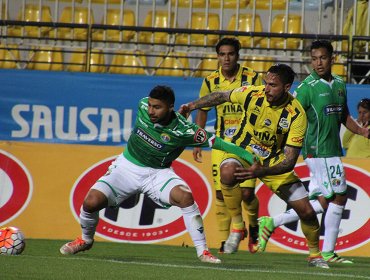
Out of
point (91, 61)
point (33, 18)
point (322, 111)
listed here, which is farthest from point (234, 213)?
point (33, 18)

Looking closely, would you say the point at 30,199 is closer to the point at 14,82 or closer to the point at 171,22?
the point at 14,82

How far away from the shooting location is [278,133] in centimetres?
966

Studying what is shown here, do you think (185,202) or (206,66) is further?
(206,66)

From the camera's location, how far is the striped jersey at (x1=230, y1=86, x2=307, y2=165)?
948 centimetres

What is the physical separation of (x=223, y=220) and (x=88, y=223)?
Answer: 2648 mm

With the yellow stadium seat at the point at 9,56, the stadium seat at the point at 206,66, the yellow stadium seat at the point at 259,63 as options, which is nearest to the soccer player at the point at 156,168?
the yellow stadium seat at the point at 259,63

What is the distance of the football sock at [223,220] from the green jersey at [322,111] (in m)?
1.39

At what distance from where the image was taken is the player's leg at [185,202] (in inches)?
359

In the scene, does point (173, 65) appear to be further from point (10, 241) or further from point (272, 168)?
point (10, 241)

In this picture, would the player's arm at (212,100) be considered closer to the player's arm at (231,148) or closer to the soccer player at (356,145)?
the player's arm at (231,148)

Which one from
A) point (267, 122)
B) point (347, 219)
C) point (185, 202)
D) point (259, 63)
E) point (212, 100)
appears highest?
point (259, 63)

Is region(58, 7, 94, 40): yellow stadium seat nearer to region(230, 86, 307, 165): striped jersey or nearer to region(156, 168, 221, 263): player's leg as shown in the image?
region(230, 86, 307, 165): striped jersey

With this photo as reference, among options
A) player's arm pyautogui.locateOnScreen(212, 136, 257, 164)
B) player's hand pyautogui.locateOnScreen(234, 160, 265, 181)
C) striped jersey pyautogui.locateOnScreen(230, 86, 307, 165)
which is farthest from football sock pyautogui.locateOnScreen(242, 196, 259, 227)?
player's hand pyautogui.locateOnScreen(234, 160, 265, 181)

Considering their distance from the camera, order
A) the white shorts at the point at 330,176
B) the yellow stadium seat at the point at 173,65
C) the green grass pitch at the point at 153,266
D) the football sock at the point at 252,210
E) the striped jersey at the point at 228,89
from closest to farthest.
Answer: the green grass pitch at the point at 153,266 < the white shorts at the point at 330,176 < the football sock at the point at 252,210 < the striped jersey at the point at 228,89 < the yellow stadium seat at the point at 173,65
